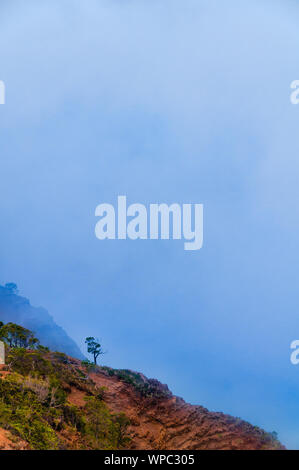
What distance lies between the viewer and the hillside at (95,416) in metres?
9.27

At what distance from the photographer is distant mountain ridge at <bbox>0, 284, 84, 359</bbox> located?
153 feet

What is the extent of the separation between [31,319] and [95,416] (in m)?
41.2

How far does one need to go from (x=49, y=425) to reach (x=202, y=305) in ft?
272

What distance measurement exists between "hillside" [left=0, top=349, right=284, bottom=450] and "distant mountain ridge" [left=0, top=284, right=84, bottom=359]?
32.7m

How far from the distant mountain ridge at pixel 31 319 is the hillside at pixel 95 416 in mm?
32750

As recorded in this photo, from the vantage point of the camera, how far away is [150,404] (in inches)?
518

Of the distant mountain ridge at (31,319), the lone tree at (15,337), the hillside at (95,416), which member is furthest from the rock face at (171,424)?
the distant mountain ridge at (31,319)

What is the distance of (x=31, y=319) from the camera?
4938cm

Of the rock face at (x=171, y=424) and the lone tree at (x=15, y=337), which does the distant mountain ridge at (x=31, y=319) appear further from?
the rock face at (x=171, y=424)

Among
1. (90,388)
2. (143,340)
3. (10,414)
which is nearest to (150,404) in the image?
(90,388)

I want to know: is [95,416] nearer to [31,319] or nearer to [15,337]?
[15,337]

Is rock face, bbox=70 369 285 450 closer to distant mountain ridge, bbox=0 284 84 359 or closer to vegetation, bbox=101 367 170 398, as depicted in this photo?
vegetation, bbox=101 367 170 398

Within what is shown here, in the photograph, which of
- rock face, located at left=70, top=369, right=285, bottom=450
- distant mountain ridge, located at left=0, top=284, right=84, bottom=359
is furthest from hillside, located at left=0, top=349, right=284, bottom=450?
distant mountain ridge, located at left=0, top=284, right=84, bottom=359
